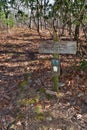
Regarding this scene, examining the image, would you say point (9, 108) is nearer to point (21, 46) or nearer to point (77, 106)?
point (77, 106)

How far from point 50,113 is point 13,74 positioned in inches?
63.3

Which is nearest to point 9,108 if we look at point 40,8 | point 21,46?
point 40,8

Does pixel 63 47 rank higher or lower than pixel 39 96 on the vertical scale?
higher

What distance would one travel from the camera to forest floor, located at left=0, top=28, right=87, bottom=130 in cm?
440

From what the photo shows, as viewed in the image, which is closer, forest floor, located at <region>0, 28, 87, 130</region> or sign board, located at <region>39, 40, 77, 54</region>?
forest floor, located at <region>0, 28, 87, 130</region>

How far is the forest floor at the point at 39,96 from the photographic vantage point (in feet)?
14.4

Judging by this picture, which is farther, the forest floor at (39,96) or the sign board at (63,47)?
the sign board at (63,47)

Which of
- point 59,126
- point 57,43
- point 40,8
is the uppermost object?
point 40,8

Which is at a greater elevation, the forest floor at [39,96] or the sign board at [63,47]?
the sign board at [63,47]

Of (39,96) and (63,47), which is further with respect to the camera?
(39,96)

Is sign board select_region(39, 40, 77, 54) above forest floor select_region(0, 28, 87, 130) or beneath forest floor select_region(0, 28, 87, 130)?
above

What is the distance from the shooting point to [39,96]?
16.1 ft

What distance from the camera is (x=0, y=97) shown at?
5.07 m

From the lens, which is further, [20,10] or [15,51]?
[15,51]
